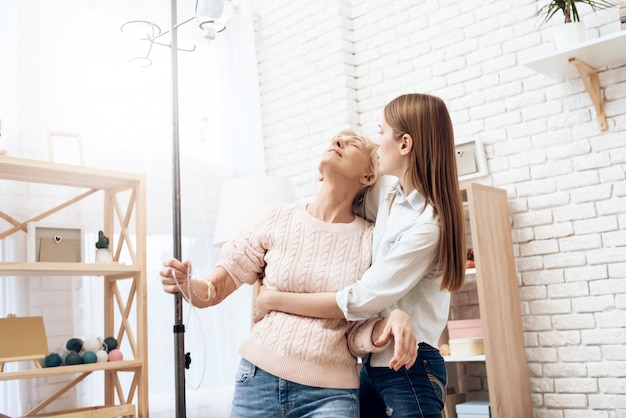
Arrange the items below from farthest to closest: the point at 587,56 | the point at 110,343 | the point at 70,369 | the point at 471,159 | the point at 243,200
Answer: the point at 471,159 → the point at 243,200 → the point at 587,56 → the point at 110,343 → the point at 70,369

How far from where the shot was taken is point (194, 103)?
3656mm

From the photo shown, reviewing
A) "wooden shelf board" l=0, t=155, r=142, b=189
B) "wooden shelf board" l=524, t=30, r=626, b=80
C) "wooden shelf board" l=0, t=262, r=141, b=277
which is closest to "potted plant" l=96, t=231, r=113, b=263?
"wooden shelf board" l=0, t=262, r=141, b=277

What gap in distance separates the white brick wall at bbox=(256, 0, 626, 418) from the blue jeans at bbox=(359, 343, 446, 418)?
5.69ft

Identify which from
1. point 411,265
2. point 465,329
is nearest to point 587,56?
point 465,329

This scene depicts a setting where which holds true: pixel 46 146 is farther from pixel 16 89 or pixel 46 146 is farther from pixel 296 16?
pixel 296 16

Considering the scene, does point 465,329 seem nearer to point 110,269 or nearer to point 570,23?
point 570,23

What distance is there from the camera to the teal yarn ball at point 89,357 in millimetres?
2539

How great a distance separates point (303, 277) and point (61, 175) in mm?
1582

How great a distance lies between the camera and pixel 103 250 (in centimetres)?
274

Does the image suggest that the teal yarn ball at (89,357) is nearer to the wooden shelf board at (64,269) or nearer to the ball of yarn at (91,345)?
the ball of yarn at (91,345)

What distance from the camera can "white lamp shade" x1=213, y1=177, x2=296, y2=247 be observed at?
Answer: 306 cm

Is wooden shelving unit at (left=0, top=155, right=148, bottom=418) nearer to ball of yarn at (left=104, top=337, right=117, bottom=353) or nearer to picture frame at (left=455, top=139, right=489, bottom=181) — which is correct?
ball of yarn at (left=104, top=337, right=117, bottom=353)

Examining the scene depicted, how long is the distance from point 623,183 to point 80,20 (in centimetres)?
258

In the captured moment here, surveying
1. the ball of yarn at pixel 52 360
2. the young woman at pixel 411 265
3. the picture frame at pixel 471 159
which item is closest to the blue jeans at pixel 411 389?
the young woman at pixel 411 265
